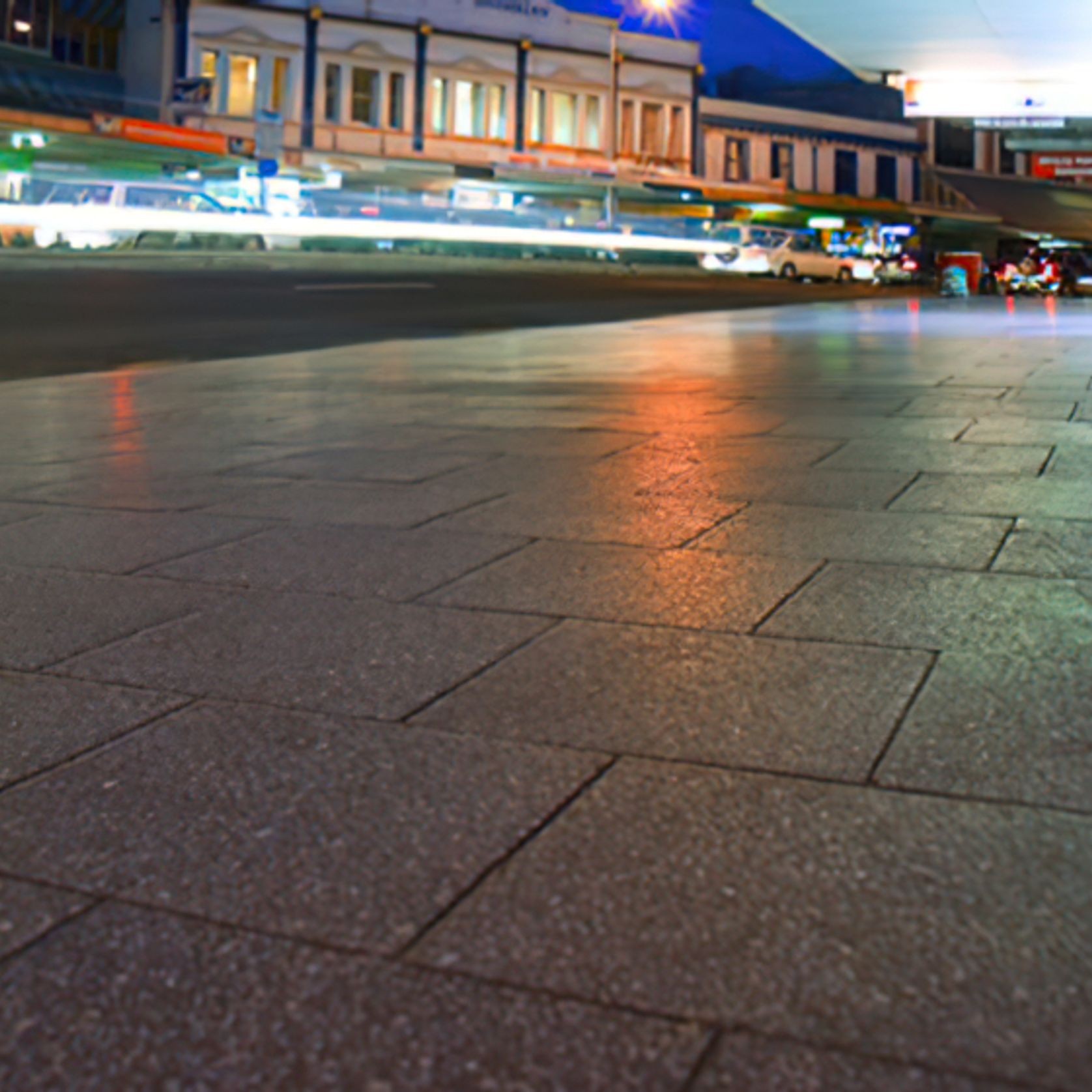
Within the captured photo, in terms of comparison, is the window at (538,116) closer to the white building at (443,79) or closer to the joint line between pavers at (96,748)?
the white building at (443,79)

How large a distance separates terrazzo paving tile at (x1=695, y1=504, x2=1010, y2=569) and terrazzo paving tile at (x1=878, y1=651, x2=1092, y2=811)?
1.03m

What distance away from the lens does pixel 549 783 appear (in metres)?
2.33

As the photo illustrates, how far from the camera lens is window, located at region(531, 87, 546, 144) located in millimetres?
61219

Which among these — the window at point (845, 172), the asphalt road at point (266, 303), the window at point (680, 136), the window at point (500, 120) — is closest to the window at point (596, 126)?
the window at point (680, 136)

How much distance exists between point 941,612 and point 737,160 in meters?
68.6

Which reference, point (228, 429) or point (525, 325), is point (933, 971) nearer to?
point (228, 429)

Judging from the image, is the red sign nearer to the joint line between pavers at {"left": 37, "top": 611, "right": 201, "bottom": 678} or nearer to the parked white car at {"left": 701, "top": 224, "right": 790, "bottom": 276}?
the parked white car at {"left": 701, "top": 224, "right": 790, "bottom": 276}

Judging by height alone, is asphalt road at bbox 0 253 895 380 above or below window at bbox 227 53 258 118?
below

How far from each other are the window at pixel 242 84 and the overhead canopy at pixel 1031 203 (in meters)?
39.7

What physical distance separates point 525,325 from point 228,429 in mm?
10613

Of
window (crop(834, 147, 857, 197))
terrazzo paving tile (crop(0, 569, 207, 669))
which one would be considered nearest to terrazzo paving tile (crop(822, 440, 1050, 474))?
terrazzo paving tile (crop(0, 569, 207, 669))

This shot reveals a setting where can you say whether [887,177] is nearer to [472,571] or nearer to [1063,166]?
[1063,166]

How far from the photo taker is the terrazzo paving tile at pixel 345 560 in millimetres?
3781

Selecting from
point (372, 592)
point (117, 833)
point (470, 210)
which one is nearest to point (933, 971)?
point (117, 833)
